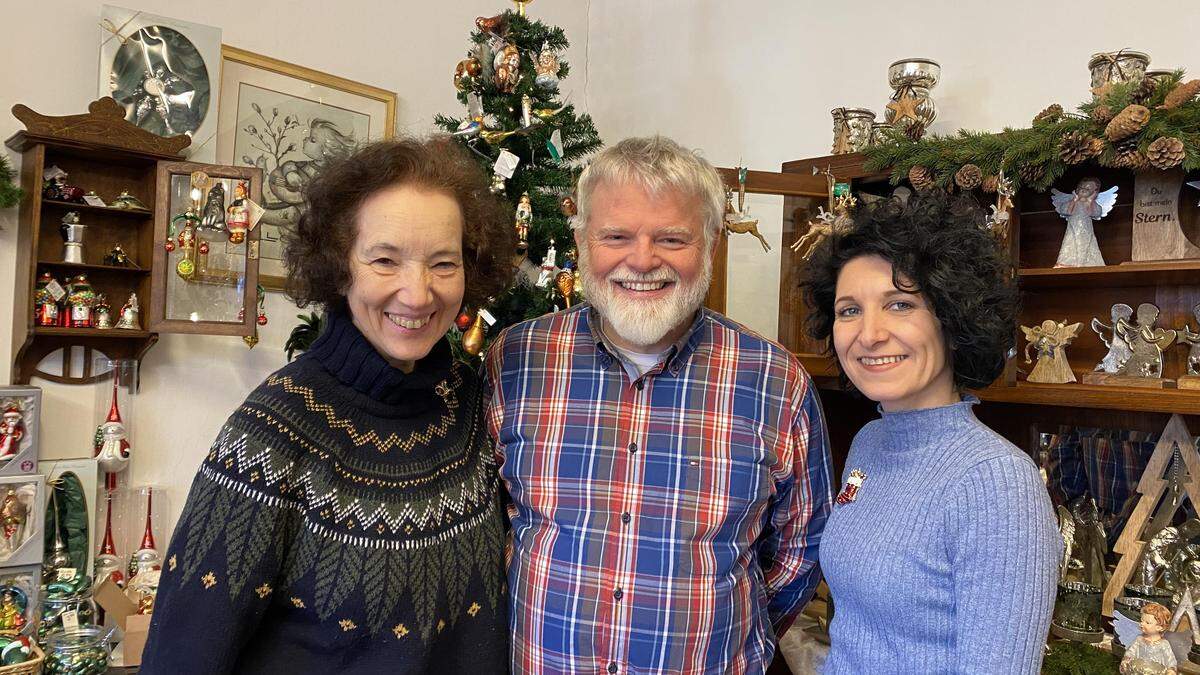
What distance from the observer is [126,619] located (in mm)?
2023

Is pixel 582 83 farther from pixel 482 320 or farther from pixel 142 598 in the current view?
pixel 142 598

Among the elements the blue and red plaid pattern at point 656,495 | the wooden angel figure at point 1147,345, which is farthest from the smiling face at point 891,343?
the wooden angel figure at point 1147,345

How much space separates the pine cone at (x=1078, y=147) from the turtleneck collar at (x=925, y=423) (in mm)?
815

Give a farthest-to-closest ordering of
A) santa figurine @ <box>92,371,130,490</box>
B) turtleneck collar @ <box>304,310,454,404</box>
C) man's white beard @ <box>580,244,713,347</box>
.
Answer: santa figurine @ <box>92,371,130,490</box>, man's white beard @ <box>580,244,713,347</box>, turtleneck collar @ <box>304,310,454,404</box>

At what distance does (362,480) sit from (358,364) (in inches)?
6.8

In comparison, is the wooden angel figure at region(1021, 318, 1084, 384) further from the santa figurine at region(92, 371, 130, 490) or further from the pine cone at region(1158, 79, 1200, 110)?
the santa figurine at region(92, 371, 130, 490)

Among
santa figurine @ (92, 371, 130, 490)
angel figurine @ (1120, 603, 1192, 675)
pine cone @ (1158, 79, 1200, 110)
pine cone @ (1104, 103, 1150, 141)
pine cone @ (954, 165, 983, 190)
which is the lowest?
angel figurine @ (1120, 603, 1192, 675)

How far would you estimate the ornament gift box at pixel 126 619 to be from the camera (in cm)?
201

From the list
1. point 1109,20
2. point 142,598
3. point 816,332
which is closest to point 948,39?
point 1109,20

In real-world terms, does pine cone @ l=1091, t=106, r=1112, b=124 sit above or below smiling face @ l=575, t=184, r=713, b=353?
above

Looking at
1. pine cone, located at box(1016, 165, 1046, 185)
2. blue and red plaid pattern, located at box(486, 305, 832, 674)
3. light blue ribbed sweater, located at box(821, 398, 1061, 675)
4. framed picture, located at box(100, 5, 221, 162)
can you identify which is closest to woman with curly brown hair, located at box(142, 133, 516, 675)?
Result: blue and red plaid pattern, located at box(486, 305, 832, 674)

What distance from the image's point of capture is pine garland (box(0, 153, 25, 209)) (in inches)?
82.6

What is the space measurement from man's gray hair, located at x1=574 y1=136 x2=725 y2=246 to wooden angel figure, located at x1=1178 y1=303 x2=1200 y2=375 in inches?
47.3

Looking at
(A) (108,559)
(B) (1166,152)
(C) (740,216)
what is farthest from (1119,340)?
(A) (108,559)
